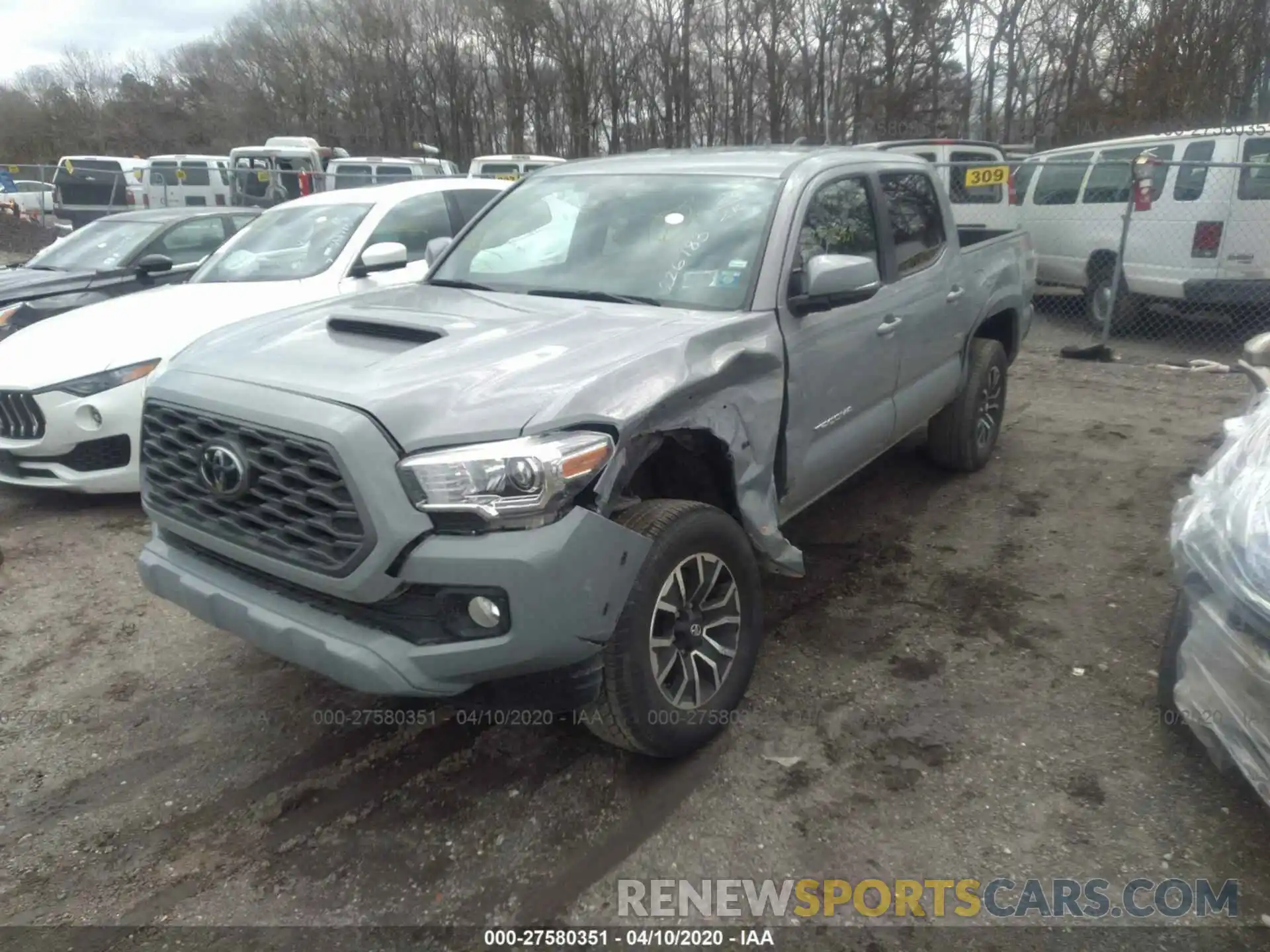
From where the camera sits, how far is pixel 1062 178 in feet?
36.1

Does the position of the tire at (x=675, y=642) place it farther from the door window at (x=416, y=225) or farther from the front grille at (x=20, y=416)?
the door window at (x=416, y=225)

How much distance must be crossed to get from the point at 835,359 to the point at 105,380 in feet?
13.1

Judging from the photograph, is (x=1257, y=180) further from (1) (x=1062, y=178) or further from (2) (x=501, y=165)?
(2) (x=501, y=165)

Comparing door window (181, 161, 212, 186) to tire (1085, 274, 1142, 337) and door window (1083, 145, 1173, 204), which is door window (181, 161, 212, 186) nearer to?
door window (1083, 145, 1173, 204)

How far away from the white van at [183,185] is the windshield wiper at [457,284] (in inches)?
777

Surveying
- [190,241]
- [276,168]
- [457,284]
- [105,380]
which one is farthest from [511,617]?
[276,168]

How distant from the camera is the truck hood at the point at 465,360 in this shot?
8.14ft

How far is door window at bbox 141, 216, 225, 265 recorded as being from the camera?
309 inches

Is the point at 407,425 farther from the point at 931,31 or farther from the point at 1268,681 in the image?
the point at 931,31

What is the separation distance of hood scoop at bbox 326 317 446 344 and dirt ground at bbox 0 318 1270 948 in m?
1.35

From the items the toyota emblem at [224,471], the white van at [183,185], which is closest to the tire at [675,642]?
the toyota emblem at [224,471]

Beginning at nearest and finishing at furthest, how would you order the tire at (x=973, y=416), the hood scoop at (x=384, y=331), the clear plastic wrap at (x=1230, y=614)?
the clear plastic wrap at (x=1230, y=614) < the hood scoop at (x=384, y=331) < the tire at (x=973, y=416)

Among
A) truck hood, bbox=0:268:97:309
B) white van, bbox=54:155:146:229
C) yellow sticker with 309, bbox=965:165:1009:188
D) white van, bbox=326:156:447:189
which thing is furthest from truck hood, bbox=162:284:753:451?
white van, bbox=54:155:146:229

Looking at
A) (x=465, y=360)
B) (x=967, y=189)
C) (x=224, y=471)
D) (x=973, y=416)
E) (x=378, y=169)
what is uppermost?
(x=378, y=169)
